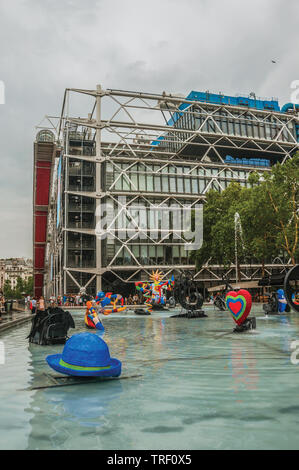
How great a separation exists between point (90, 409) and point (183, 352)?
19.0 feet

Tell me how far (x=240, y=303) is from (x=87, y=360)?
9.29m

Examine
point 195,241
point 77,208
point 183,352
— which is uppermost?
point 77,208

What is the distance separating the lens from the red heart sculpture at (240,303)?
51.1 feet

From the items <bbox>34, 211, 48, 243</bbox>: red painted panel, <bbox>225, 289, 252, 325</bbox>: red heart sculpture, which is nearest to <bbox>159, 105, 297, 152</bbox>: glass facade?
<bbox>34, 211, 48, 243</bbox>: red painted panel

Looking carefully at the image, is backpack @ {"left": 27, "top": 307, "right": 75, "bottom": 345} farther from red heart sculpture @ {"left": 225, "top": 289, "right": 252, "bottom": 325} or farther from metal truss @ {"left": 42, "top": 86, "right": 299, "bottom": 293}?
metal truss @ {"left": 42, "top": 86, "right": 299, "bottom": 293}

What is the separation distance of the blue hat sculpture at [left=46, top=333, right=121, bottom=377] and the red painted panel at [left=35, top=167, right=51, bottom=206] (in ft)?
157

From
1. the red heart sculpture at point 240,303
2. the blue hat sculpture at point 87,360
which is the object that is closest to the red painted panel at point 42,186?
the red heart sculpture at point 240,303

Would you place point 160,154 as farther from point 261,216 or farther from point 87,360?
point 87,360

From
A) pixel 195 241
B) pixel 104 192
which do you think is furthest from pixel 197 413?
pixel 104 192

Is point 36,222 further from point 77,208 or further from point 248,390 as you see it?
point 248,390

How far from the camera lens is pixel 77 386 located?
7.39 m

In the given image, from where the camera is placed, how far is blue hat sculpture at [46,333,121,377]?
25.0 feet

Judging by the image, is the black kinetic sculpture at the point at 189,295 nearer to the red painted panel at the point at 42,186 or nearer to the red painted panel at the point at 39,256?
the red painted panel at the point at 42,186
